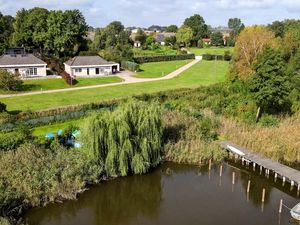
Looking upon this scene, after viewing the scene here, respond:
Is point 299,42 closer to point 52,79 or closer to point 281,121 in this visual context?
point 281,121

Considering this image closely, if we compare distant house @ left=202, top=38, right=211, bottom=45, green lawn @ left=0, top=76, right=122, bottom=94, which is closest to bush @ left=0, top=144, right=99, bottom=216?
green lawn @ left=0, top=76, right=122, bottom=94

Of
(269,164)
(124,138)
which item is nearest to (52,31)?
(124,138)

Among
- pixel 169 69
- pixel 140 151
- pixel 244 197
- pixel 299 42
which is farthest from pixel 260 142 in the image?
pixel 169 69

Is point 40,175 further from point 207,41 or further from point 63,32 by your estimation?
point 207,41

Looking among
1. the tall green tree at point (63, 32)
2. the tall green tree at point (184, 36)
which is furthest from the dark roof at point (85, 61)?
the tall green tree at point (184, 36)

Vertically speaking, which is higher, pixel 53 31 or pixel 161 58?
pixel 53 31

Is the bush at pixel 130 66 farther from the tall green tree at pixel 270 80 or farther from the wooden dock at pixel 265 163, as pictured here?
the wooden dock at pixel 265 163
